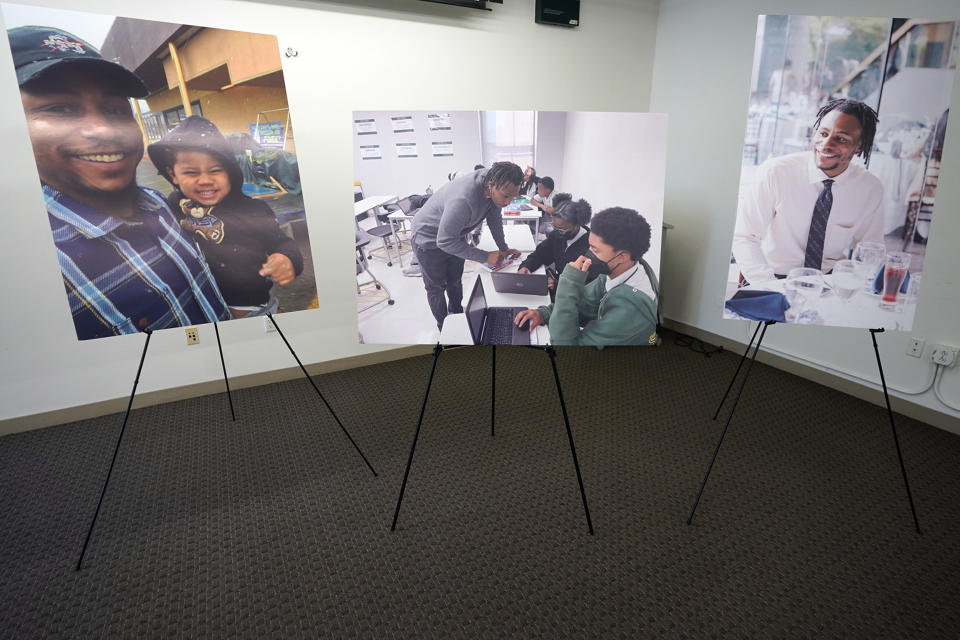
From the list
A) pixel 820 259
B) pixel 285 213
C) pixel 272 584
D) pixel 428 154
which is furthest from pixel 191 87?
pixel 820 259

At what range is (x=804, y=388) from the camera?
2.94 m

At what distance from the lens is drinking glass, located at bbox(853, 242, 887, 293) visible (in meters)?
1.70

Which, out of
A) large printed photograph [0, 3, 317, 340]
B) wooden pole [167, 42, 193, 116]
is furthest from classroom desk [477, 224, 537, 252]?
wooden pole [167, 42, 193, 116]

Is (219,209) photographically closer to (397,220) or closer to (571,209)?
(397,220)

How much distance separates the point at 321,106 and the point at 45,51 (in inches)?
48.0

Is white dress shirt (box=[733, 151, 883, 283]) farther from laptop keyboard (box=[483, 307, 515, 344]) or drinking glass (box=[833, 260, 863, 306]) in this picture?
laptop keyboard (box=[483, 307, 515, 344])

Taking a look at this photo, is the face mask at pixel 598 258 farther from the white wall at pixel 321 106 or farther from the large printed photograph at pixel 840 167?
the white wall at pixel 321 106

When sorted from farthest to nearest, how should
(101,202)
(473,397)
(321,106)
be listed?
(473,397), (321,106), (101,202)

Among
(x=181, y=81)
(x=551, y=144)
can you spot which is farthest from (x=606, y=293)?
(x=181, y=81)

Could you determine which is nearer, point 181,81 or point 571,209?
point 571,209

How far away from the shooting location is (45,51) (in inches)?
84.5

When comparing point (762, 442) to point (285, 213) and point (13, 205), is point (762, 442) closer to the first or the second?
point (285, 213)

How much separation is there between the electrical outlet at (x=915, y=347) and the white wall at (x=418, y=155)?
252 cm

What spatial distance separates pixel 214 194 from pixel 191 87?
57cm
